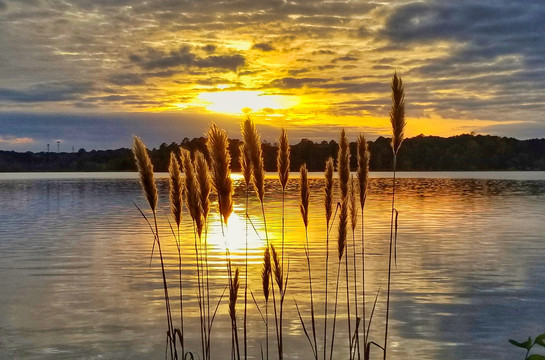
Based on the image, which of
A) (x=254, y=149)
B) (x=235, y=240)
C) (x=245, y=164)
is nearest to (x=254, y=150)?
(x=254, y=149)

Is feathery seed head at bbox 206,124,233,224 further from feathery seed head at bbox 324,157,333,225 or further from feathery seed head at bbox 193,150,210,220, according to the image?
feathery seed head at bbox 324,157,333,225

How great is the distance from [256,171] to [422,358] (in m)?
5.70

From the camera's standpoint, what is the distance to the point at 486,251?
66.2 feet

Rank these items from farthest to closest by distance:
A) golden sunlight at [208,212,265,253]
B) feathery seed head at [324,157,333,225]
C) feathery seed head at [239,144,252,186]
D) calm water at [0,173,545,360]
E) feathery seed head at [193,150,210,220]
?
golden sunlight at [208,212,265,253] < calm water at [0,173,545,360] < feathery seed head at [324,157,333,225] < feathery seed head at [239,144,252,186] < feathery seed head at [193,150,210,220]

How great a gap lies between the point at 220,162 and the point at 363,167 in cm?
120

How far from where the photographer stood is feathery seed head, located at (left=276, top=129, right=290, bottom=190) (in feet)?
15.4

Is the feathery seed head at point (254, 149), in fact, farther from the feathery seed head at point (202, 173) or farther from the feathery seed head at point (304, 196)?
the feathery seed head at point (304, 196)

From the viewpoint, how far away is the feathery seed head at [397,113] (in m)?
4.47

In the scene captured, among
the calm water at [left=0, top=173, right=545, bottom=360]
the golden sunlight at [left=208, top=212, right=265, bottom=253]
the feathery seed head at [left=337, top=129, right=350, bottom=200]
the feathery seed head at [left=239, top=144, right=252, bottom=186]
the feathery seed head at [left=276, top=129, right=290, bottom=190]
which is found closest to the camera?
the feathery seed head at [left=239, top=144, right=252, bottom=186]

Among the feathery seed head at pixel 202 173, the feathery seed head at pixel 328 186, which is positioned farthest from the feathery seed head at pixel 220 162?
the feathery seed head at pixel 328 186

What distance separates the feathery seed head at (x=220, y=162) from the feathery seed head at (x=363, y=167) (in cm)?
105

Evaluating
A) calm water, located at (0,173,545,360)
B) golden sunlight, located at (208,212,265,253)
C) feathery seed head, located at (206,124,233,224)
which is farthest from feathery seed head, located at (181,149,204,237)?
golden sunlight, located at (208,212,265,253)

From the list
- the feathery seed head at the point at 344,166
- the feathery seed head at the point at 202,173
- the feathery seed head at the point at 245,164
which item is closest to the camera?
the feathery seed head at the point at 202,173

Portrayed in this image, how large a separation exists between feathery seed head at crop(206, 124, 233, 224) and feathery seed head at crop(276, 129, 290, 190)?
1.92 ft
